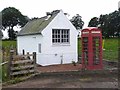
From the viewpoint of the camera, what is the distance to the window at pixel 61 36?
18670 millimetres

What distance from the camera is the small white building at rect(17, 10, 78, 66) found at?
1811 centimetres

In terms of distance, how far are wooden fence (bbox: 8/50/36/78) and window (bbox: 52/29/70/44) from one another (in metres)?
4.96

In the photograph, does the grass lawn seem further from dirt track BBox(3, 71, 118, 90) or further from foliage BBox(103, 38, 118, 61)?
dirt track BBox(3, 71, 118, 90)

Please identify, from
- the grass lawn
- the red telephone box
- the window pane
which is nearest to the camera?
the red telephone box

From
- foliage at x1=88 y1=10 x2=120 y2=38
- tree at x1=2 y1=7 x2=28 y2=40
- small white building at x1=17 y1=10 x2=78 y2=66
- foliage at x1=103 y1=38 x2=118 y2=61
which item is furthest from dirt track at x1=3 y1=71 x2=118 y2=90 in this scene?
tree at x1=2 y1=7 x2=28 y2=40

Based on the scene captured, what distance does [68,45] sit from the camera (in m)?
19.1

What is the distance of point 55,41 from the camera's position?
1873 centimetres

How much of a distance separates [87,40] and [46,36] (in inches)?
138

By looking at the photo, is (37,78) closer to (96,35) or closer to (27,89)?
(27,89)

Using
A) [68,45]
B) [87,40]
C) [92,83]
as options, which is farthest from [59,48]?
[92,83]

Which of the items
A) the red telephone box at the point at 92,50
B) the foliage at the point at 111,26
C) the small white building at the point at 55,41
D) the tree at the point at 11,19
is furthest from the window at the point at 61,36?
the tree at the point at 11,19

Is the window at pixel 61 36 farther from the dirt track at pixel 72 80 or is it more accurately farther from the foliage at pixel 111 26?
the foliage at pixel 111 26

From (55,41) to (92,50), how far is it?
13.0ft

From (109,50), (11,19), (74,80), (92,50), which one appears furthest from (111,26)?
(74,80)
